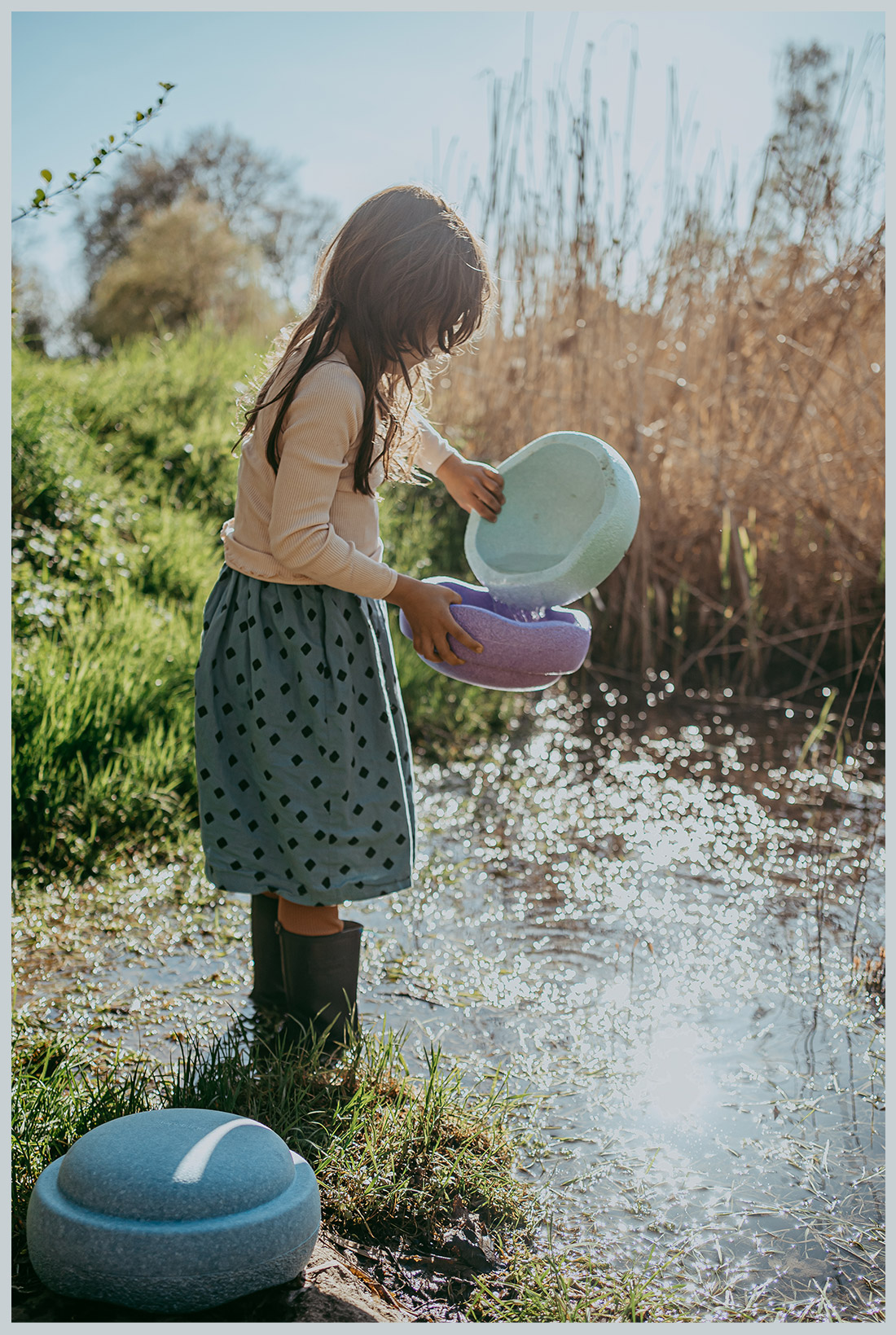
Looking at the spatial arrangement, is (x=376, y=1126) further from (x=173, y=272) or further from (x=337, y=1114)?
(x=173, y=272)

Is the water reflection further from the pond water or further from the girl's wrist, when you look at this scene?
the girl's wrist

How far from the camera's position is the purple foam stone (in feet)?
5.58

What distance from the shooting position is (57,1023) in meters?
1.92

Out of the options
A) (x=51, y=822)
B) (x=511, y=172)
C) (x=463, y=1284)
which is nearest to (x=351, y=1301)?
(x=463, y=1284)

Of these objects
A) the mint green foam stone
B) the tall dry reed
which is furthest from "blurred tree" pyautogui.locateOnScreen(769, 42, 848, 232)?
the mint green foam stone

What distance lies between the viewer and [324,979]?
5.99 feet

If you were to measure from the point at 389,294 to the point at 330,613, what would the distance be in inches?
20.3

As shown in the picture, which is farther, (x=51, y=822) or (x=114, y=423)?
(x=114, y=423)

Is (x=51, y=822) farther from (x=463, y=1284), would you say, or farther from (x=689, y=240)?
(x=689, y=240)

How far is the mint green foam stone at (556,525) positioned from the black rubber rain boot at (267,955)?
725 millimetres

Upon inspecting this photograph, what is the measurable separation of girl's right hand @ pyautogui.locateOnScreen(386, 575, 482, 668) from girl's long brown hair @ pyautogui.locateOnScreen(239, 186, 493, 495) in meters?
0.18

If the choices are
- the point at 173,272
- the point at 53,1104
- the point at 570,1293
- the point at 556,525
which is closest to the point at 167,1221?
the point at 53,1104

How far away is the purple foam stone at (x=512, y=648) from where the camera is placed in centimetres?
170

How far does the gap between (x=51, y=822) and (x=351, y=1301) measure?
1.60 m
